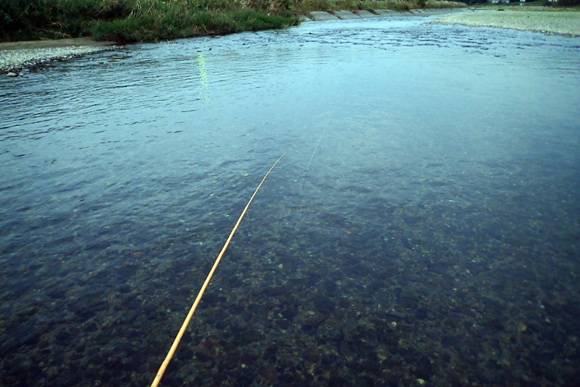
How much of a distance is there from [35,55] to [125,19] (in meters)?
6.78

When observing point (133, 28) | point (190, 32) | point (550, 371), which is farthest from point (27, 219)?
point (190, 32)

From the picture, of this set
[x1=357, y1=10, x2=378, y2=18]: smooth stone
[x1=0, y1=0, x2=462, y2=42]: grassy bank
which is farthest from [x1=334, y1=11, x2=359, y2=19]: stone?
[x1=0, y1=0, x2=462, y2=42]: grassy bank

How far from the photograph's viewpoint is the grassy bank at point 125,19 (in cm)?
1678

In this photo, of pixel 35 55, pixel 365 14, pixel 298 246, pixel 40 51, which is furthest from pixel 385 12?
pixel 298 246

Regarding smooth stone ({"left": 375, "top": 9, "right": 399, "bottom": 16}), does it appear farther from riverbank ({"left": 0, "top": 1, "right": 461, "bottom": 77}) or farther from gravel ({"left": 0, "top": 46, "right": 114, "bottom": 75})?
gravel ({"left": 0, "top": 46, "right": 114, "bottom": 75})

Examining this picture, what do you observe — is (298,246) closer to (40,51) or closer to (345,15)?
(40,51)

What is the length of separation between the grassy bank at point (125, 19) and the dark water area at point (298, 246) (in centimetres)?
1461

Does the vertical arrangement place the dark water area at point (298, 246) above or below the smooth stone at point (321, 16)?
below

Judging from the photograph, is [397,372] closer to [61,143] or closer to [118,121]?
[61,143]

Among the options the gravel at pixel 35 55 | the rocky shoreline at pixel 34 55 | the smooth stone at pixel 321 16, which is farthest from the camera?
the smooth stone at pixel 321 16

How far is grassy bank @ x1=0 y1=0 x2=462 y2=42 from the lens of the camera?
1678 cm

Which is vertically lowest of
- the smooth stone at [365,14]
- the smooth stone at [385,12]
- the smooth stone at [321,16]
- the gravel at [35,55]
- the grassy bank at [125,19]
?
the gravel at [35,55]

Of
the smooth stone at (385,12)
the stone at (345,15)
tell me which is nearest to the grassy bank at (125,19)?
the stone at (345,15)

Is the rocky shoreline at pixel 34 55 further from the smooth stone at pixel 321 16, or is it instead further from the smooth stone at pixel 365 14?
the smooth stone at pixel 365 14
